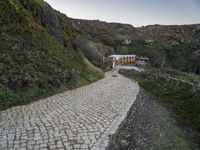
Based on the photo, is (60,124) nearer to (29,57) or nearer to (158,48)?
(29,57)

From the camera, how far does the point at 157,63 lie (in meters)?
87.1

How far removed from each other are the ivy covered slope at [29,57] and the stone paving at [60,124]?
4.24ft

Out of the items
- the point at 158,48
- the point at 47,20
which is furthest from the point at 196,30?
the point at 47,20

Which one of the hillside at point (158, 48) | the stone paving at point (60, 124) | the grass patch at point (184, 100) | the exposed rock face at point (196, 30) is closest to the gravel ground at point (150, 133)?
the stone paving at point (60, 124)

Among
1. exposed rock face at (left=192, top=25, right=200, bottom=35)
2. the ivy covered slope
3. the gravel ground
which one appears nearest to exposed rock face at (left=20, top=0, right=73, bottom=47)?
the ivy covered slope

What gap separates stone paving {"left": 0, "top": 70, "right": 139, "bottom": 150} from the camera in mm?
9422

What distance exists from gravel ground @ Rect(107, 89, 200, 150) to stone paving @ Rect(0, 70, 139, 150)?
432 mm

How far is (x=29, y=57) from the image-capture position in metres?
20.6

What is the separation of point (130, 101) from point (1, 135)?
10.5 metres

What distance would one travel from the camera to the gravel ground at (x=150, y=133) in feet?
35.1

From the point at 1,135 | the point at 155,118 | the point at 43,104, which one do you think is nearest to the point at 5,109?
the point at 43,104

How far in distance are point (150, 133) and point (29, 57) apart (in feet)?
39.0

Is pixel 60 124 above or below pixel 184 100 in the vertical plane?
above

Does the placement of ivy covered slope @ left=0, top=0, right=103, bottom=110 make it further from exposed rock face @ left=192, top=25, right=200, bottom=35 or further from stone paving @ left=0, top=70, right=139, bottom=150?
exposed rock face @ left=192, top=25, right=200, bottom=35
